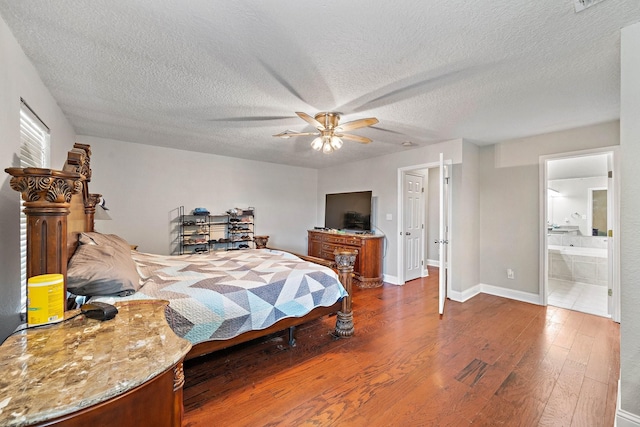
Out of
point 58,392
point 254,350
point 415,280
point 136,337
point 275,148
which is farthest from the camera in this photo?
point 415,280

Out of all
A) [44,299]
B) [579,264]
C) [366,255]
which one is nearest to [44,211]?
[44,299]

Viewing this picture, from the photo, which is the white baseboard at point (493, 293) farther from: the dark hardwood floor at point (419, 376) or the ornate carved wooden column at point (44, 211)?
the ornate carved wooden column at point (44, 211)

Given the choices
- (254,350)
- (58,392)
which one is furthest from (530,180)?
(58,392)

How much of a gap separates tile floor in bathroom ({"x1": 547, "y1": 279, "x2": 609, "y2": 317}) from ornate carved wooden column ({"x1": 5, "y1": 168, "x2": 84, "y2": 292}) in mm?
5311

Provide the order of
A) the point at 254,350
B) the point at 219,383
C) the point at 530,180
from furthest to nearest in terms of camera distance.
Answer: the point at 530,180 < the point at 254,350 < the point at 219,383

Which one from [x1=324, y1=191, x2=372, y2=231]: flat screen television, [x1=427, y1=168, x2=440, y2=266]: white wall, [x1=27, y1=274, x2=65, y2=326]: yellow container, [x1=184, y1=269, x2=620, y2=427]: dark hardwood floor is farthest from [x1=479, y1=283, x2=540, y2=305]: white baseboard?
[x1=27, y1=274, x2=65, y2=326]: yellow container

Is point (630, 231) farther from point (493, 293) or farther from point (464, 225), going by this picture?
point (493, 293)

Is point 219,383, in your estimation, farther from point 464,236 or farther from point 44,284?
point 464,236

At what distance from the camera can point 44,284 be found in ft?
3.68

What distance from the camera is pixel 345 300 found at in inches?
108

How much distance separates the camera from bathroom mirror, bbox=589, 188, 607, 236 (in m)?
5.15

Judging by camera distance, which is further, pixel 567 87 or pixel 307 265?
pixel 307 265

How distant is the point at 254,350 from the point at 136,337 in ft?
5.53

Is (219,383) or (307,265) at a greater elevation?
(307,265)
